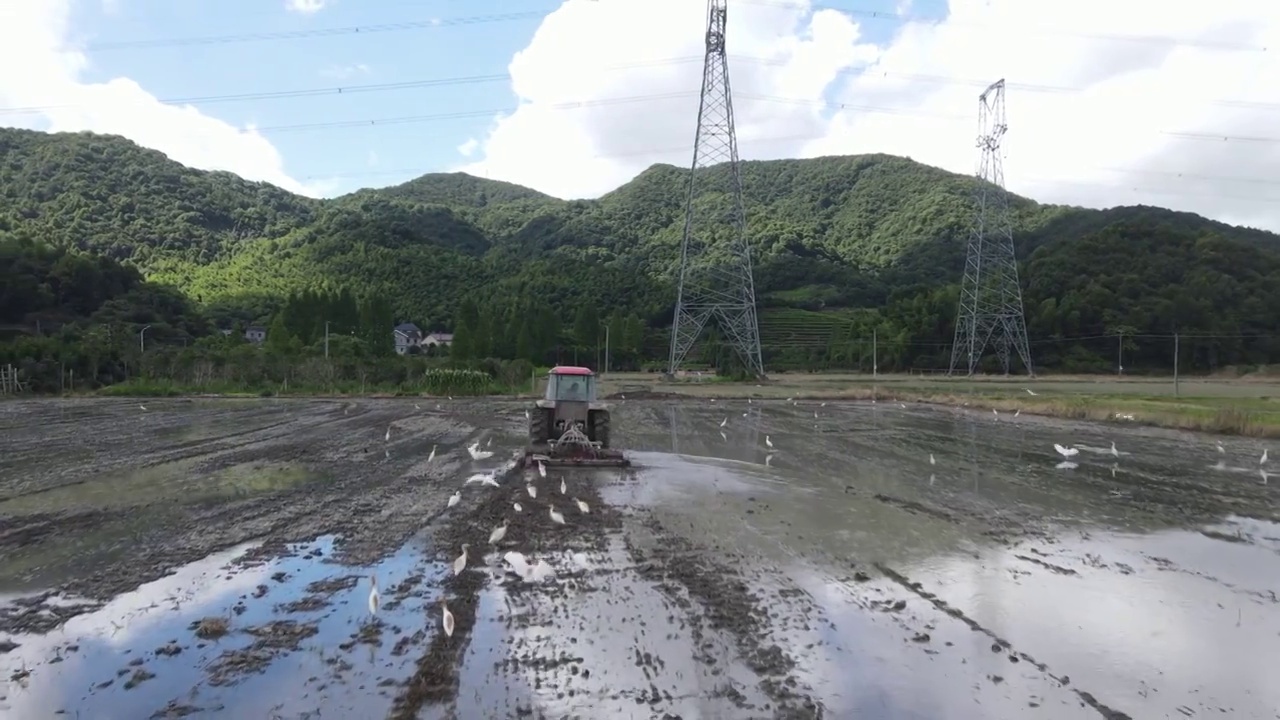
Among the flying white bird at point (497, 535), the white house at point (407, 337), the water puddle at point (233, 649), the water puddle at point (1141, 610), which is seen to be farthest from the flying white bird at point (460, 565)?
the white house at point (407, 337)

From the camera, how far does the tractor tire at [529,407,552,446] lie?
1802 cm

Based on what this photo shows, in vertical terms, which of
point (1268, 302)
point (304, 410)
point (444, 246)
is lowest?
point (304, 410)

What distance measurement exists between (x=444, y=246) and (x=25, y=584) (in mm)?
130441

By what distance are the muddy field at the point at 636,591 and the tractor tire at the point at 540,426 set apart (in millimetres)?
1337

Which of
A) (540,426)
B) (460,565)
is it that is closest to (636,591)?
(460,565)

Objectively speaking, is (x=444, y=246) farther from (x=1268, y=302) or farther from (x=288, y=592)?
(x=288, y=592)

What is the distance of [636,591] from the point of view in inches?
301

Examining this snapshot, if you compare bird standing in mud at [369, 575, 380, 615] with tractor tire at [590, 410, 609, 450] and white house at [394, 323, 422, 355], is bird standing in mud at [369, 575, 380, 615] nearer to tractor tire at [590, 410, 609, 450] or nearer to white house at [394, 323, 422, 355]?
tractor tire at [590, 410, 609, 450]

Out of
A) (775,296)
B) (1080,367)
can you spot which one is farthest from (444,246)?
(1080,367)

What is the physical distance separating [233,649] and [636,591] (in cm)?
344

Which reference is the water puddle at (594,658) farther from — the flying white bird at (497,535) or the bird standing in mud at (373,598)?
the flying white bird at (497,535)

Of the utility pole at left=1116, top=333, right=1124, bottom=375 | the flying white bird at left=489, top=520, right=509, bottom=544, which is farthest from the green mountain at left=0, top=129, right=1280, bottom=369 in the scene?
the flying white bird at left=489, top=520, right=509, bottom=544

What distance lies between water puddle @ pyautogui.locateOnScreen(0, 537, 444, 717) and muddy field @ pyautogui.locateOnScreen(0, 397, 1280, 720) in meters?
0.03

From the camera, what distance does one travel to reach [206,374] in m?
50.0
